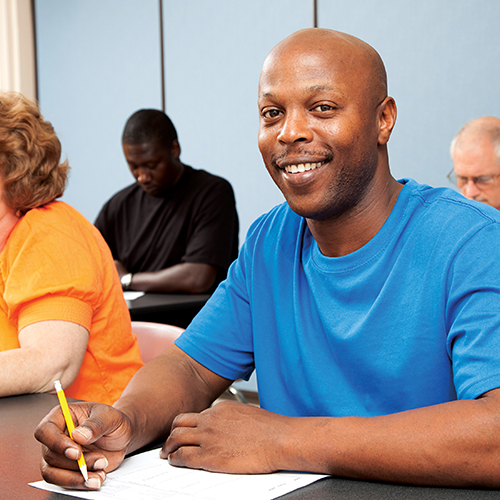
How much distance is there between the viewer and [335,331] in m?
1.04

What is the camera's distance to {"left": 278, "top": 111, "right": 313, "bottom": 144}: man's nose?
3.38 ft

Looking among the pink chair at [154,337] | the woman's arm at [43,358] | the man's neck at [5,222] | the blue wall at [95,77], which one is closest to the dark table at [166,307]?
the pink chair at [154,337]

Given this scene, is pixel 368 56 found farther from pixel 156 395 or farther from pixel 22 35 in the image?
pixel 22 35

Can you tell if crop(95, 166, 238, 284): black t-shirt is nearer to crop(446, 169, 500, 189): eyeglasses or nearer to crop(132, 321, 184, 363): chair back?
crop(446, 169, 500, 189): eyeglasses

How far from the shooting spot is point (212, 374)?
1217 mm

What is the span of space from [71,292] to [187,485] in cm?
68

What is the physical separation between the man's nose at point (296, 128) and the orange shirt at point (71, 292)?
62 centimetres

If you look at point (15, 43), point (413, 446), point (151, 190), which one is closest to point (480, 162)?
point (151, 190)

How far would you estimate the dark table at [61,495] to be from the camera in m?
0.73

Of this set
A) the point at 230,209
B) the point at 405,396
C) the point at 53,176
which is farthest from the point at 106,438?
the point at 230,209

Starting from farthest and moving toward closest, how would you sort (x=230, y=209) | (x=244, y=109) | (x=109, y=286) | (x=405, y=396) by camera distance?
(x=244, y=109) < (x=230, y=209) < (x=109, y=286) < (x=405, y=396)

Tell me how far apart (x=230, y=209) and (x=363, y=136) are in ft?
7.97

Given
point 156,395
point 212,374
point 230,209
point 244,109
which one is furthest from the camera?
point 244,109

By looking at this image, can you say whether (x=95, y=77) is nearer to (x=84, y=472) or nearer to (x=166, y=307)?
(x=166, y=307)
